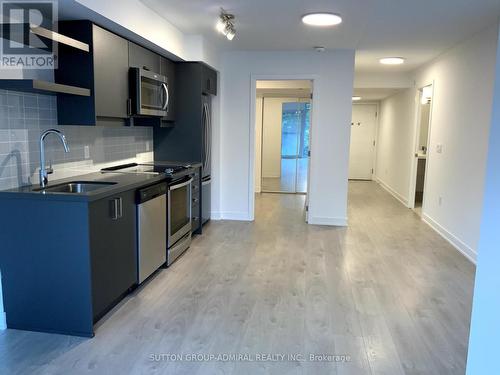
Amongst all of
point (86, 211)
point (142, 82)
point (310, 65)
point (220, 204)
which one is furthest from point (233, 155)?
point (86, 211)

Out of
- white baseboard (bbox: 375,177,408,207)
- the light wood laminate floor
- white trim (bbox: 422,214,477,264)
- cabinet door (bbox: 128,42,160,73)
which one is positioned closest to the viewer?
Answer: the light wood laminate floor

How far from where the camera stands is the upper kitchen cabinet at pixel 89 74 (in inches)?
117

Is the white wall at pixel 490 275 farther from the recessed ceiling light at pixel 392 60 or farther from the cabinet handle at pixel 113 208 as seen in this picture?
the recessed ceiling light at pixel 392 60

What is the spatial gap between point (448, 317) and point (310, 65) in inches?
146

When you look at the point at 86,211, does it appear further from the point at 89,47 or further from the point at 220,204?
the point at 220,204

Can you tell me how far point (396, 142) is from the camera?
844 cm

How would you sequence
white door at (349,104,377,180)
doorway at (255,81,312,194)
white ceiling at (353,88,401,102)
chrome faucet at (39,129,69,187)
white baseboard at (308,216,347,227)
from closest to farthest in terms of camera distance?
1. chrome faucet at (39,129,69,187)
2. white baseboard at (308,216,347,227)
3. white ceiling at (353,88,401,102)
4. doorway at (255,81,312,194)
5. white door at (349,104,377,180)

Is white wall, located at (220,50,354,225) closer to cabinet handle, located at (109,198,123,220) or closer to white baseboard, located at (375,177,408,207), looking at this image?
white baseboard, located at (375,177,408,207)

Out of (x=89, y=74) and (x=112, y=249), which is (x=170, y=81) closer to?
(x=89, y=74)

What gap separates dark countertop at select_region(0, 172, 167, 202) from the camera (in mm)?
2463

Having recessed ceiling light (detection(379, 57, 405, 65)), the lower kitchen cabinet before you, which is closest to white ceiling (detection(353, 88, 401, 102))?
recessed ceiling light (detection(379, 57, 405, 65))

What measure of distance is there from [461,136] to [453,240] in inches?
49.4

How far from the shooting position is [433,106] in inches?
234

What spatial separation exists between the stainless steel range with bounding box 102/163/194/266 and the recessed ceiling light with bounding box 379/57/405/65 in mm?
3558
